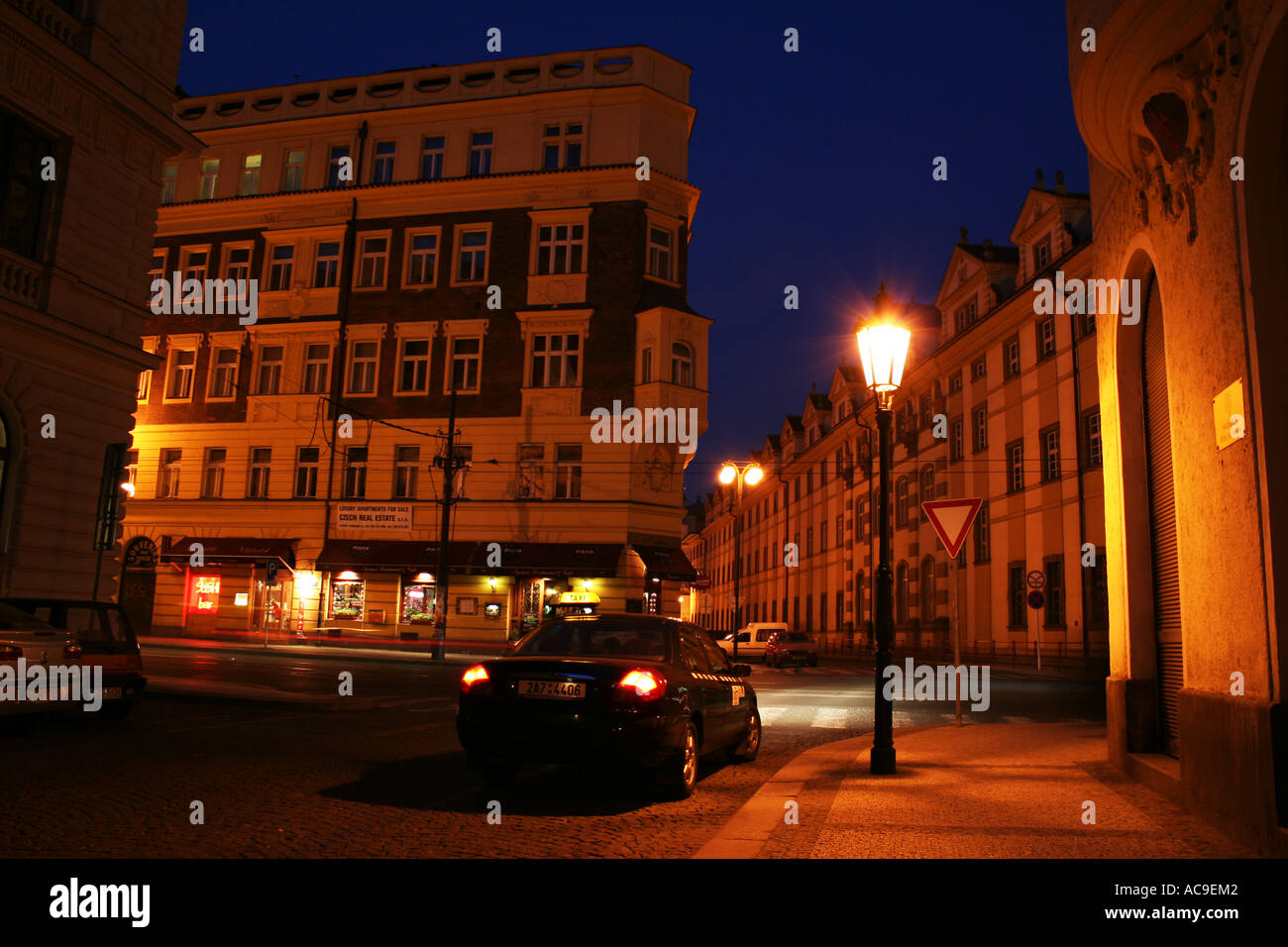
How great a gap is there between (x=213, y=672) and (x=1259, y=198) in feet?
65.3

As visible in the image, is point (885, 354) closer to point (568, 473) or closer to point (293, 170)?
point (568, 473)

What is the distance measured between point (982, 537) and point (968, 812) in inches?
1371

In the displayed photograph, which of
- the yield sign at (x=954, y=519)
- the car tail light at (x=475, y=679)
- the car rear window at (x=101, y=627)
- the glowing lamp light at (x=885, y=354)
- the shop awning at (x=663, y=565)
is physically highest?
the glowing lamp light at (x=885, y=354)

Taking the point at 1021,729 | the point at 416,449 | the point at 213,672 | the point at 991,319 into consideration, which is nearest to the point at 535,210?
the point at 416,449

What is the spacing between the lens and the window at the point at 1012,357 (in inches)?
1484

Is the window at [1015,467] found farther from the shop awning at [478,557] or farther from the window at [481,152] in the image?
the window at [481,152]

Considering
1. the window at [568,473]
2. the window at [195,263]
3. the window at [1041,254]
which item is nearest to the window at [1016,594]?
the window at [1041,254]

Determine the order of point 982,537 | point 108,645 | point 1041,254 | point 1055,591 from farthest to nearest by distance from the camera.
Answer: point 982,537, point 1041,254, point 1055,591, point 108,645

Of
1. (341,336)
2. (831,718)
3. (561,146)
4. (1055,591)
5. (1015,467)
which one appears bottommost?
(831,718)

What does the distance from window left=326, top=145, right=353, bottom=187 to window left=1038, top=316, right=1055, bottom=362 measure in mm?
26975

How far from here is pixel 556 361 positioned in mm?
35719

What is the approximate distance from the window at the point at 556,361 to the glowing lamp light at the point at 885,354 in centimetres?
2524

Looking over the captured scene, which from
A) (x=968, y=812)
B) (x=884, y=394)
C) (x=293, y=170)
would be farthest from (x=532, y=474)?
(x=968, y=812)

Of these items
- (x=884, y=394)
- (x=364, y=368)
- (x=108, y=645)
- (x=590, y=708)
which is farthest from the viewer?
(x=364, y=368)
